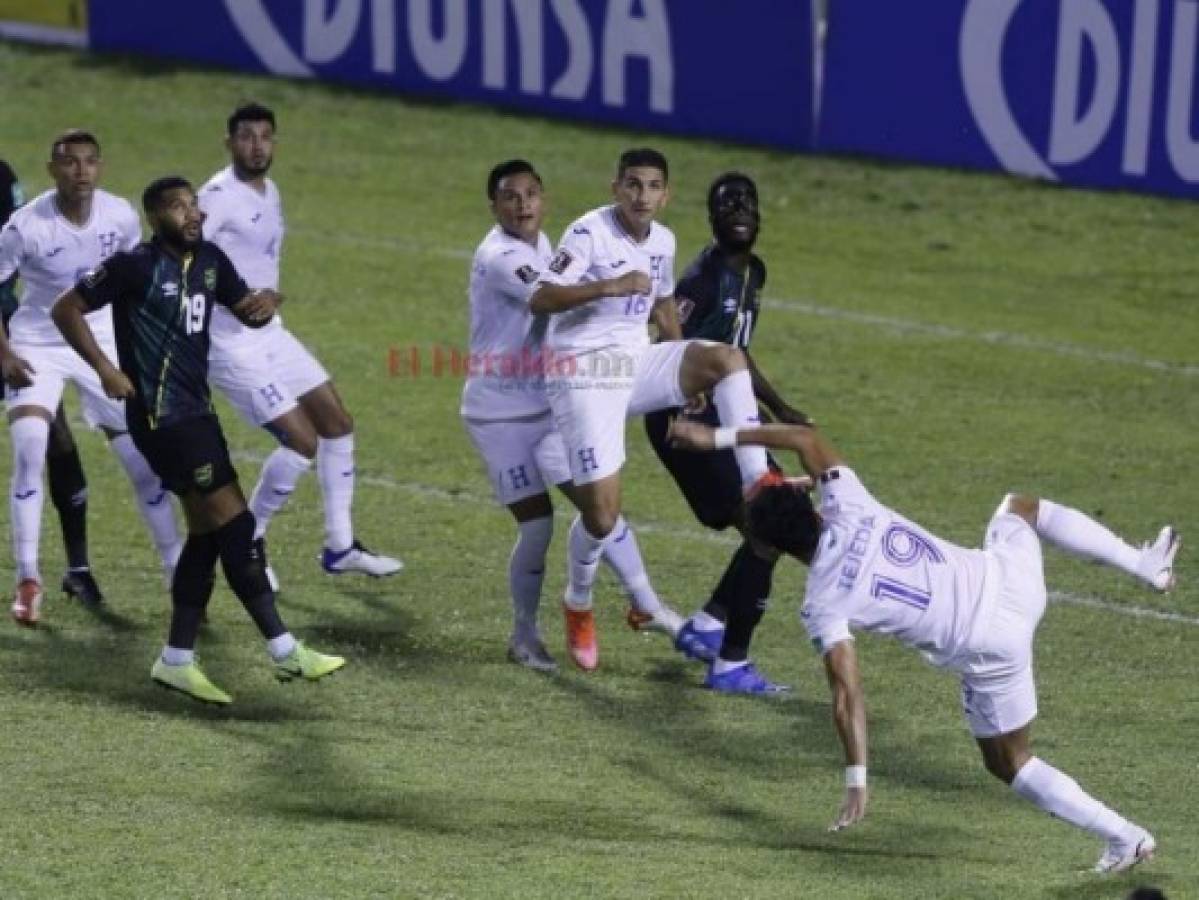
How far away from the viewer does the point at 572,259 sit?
11844 millimetres

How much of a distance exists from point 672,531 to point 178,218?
454 cm

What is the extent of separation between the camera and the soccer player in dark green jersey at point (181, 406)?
11469 millimetres

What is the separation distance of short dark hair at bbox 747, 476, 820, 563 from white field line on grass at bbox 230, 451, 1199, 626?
4436 millimetres

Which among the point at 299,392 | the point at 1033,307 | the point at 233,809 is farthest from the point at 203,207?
the point at 1033,307

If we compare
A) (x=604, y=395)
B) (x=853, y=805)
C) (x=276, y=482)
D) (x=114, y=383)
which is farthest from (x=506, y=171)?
(x=853, y=805)

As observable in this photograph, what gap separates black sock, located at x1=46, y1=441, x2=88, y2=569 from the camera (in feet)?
44.2

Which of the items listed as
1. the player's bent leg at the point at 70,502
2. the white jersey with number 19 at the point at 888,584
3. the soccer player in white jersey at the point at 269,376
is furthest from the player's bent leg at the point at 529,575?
the white jersey with number 19 at the point at 888,584

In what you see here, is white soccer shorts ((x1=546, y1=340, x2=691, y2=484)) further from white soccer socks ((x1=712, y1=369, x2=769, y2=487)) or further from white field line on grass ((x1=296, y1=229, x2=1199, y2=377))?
white field line on grass ((x1=296, y1=229, x2=1199, y2=377))

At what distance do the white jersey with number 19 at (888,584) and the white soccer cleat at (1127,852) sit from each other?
2.79 feet

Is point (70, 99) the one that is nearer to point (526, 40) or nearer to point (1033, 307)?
point (526, 40)

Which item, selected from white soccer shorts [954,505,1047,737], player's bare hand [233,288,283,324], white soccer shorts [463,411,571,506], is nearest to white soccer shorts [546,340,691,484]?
white soccer shorts [463,411,571,506]

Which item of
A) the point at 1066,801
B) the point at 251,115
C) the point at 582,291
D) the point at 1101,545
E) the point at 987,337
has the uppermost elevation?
the point at 251,115

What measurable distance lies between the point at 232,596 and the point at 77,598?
0.77 m

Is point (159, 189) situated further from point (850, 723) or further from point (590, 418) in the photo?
point (850, 723)
